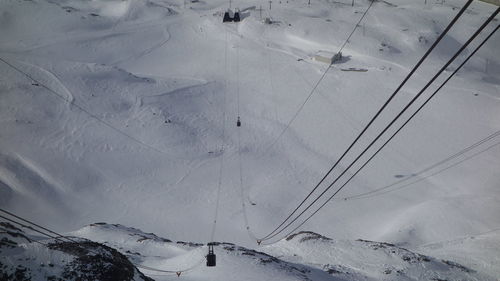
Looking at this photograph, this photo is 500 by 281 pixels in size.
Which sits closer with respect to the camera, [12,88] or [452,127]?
[12,88]

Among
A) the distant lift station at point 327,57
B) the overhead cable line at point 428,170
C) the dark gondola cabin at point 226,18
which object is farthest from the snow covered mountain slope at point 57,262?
the dark gondola cabin at point 226,18

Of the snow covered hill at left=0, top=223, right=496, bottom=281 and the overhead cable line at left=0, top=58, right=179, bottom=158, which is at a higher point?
the overhead cable line at left=0, top=58, right=179, bottom=158

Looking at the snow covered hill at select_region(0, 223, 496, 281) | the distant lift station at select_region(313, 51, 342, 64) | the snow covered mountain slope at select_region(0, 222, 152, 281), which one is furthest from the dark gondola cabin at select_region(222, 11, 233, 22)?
the snow covered mountain slope at select_region(0, 222, 152, 281)

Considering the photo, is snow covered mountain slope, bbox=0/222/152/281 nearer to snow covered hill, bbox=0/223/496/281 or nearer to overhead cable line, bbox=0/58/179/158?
snow covered hill, bbox=0/223/496/281

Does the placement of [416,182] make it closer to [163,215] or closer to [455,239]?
[455,239]

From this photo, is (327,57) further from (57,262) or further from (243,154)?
(57,262)

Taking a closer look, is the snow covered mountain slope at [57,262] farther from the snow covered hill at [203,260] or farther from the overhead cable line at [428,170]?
the overhead cable line at [428,170]

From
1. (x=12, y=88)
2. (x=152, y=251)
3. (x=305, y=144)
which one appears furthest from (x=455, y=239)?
(x=12, y=88)

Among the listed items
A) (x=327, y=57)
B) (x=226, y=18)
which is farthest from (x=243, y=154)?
(x=226, y=18)
